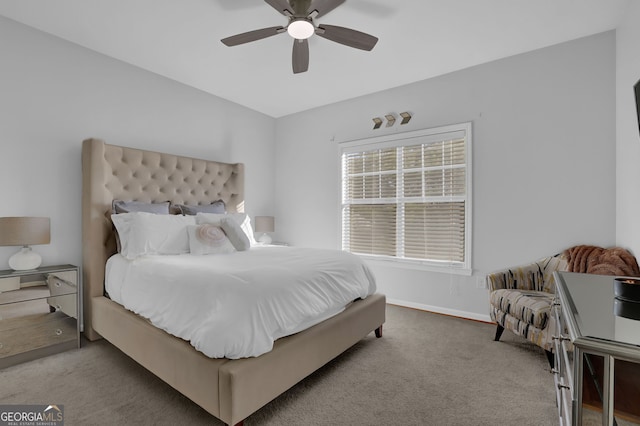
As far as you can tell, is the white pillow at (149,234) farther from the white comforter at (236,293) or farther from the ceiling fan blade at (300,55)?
the ceiling fan blade at (300,55)

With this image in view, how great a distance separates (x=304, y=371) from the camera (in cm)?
193

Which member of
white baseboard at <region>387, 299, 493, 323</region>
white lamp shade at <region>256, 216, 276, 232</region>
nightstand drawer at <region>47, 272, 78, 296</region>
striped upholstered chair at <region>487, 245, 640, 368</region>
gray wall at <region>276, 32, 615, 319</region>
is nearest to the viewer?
striped upholstered chair at <region>487, 245, 640, 368</region>

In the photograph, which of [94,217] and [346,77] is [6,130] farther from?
[346,77]

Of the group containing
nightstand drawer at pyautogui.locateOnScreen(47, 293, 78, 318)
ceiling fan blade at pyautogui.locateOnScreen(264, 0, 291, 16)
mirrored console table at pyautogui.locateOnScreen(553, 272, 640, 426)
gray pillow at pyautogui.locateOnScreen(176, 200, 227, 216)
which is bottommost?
nightstand drawer at pyautogui.locateOnScreen(47, 293, 78, 318)

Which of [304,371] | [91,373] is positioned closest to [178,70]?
[91,373]

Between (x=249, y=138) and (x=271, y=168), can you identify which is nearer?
(x=249, y=138)

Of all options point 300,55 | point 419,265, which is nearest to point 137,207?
point 300,55

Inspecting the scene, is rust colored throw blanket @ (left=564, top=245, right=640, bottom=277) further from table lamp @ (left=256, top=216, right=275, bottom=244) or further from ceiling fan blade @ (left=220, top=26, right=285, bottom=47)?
table lamp @ (left=256, top=216, right=275, bottom=244)

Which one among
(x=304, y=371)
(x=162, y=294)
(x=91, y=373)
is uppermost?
(x=162, y=294)

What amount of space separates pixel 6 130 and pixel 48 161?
35cm

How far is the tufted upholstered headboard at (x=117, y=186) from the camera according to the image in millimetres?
2773

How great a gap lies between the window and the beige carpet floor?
122 cm

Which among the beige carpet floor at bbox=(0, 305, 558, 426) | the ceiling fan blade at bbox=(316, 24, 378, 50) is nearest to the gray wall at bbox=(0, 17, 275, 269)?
the beige carpet floor at bbox=(0, 305, 558, 426)

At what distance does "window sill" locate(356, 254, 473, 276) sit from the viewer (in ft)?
11.2
